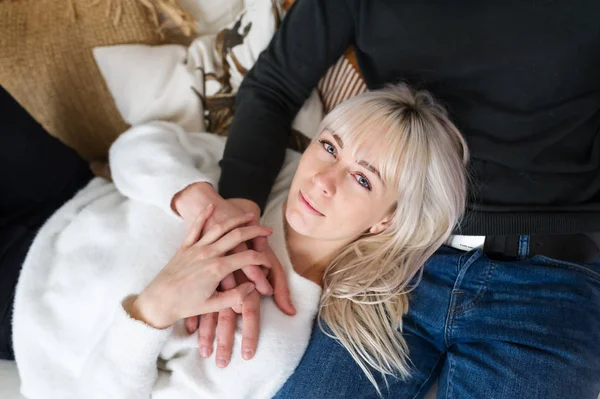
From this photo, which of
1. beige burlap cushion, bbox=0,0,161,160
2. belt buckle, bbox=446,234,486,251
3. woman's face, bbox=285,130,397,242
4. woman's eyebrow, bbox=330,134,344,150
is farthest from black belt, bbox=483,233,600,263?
beige burlap cushion, bbox=0,0,161,160

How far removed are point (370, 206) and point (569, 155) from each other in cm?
45

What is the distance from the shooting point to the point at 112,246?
3.08ft

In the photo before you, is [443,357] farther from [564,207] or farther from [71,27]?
[71,27]

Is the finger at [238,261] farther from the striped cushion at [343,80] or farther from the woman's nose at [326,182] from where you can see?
the striped cushion at [343,80]

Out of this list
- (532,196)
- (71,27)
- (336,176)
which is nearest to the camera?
(336,176)

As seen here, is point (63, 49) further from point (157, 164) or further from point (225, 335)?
point (225, 335)

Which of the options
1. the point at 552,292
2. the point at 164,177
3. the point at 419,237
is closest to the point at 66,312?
the point at 164,177

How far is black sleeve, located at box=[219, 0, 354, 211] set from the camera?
100 cm

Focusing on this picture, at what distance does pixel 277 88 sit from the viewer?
3.52ft

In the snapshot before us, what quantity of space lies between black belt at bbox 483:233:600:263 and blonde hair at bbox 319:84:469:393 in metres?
0.11

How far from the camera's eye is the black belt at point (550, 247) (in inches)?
→ 39.6

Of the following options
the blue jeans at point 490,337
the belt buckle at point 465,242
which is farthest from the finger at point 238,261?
the belt buckle at point 465,242

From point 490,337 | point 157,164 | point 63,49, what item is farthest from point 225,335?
point 63,49

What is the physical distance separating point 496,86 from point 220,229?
A: 629mm
